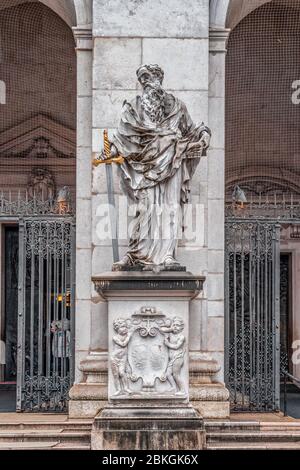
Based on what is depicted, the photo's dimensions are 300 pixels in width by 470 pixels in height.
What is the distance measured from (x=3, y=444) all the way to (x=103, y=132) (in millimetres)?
3585

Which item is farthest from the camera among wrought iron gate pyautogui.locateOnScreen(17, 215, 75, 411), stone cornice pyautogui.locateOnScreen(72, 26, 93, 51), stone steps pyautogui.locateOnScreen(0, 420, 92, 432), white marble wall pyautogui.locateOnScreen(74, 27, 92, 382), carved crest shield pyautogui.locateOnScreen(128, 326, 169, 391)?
wrought iron gate pyautogui.locateOnScreen(17, 215, 75, 411)

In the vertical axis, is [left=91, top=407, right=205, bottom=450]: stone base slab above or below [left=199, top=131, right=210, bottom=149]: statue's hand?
below

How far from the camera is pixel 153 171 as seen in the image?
11266 millimetres

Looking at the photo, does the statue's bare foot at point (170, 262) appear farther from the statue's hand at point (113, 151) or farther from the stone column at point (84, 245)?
the stone column at point (84, 245)

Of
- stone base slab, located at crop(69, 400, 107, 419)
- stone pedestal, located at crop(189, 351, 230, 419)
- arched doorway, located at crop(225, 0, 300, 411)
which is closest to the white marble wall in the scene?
stone base slab, located at crop(69, 400, 107, 419)

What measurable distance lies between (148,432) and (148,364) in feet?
2.25

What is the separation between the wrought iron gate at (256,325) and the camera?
42.9 ft

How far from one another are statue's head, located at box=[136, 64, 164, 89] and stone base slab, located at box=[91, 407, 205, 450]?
3396 mm

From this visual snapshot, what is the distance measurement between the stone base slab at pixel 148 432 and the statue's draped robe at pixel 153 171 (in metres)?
1.63

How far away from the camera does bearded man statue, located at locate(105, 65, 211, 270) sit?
11203 millimetres

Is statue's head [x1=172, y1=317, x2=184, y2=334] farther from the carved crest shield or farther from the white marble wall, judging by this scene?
the white marble wall

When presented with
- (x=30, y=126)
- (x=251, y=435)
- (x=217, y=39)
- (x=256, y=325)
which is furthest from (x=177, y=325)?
(x=30, y=126)

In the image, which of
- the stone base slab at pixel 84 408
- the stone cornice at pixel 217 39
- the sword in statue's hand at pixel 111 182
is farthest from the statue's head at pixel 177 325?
the stone cornice at pixel 217 39

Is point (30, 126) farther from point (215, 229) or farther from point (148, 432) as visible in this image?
point (148, 432)
